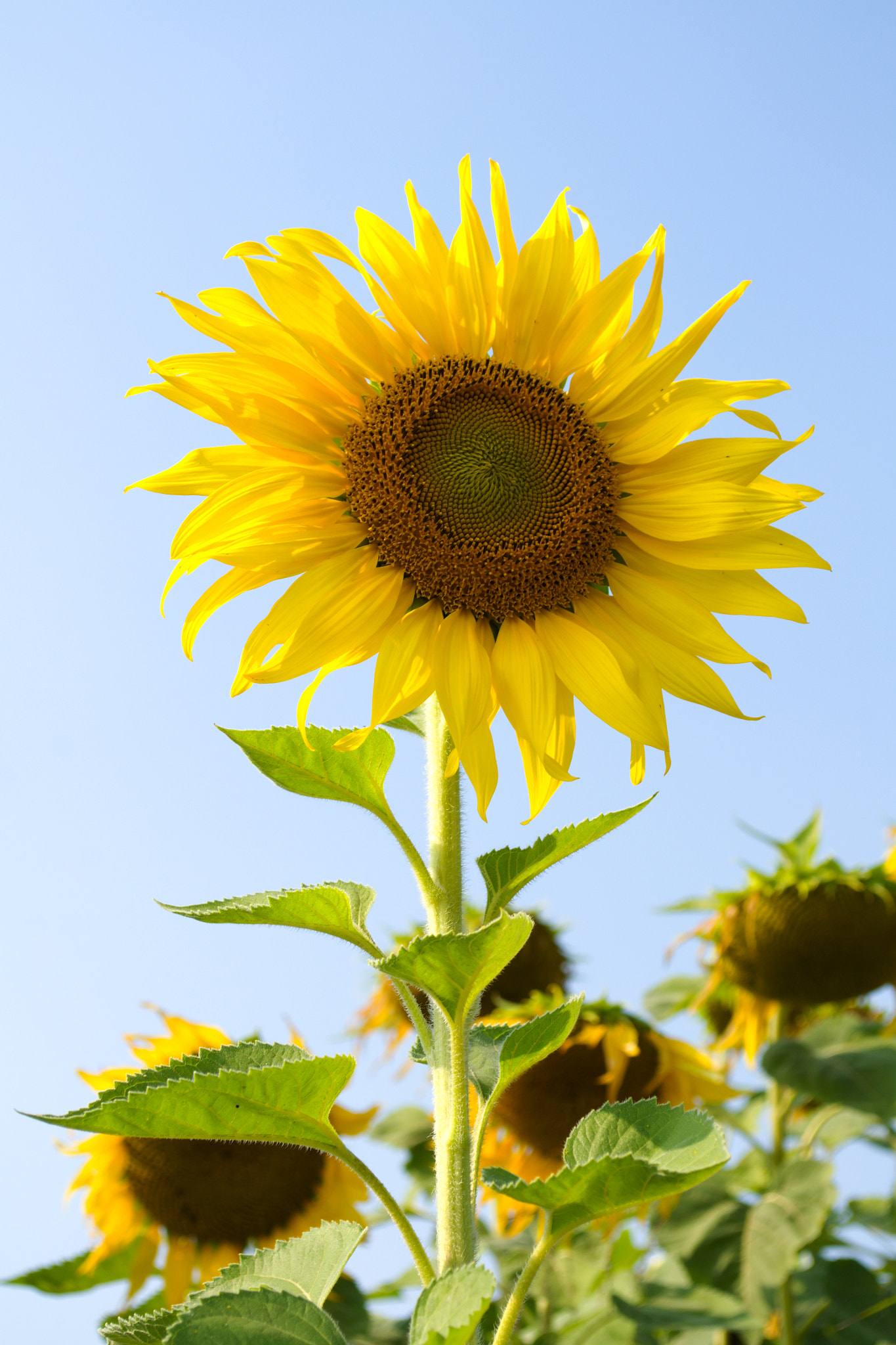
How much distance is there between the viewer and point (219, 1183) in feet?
13.7

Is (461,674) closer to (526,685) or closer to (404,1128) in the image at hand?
(526,685)

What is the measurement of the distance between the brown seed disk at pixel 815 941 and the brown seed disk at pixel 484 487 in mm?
2917

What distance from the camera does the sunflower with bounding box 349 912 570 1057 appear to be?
4992mm

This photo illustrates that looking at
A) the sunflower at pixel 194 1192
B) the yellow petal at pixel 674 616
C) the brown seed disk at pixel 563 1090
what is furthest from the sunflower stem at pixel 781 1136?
the yellow petal at pixel 674 616

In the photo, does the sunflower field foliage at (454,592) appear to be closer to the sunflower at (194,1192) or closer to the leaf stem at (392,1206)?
the leaf stem at (392,1206)

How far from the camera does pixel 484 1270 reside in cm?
155

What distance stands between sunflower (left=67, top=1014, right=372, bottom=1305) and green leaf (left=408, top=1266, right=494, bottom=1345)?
8.61 ft

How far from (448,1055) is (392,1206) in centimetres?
24

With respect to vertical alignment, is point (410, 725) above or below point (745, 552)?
below

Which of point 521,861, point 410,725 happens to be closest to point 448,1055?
point 521,861

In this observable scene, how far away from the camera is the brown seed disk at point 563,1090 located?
455cm

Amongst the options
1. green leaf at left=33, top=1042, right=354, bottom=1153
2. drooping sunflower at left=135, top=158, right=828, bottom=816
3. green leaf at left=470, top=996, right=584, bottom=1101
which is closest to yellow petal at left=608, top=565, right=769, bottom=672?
drooping sunflower at left=135, top=158, right=828, bottom=816

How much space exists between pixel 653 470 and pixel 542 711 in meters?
0.56

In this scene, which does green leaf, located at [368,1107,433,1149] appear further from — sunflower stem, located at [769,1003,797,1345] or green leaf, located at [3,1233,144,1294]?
sunflower stem, located at [769,1003,797,1345]
